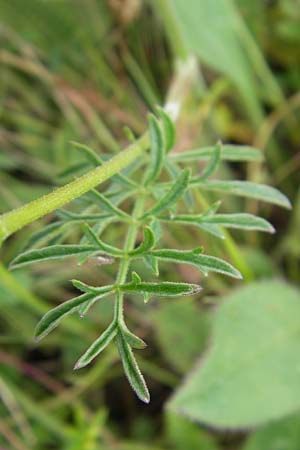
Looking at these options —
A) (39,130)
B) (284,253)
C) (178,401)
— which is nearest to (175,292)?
(178,401)

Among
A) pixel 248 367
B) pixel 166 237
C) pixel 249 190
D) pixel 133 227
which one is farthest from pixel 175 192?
pixel 166 237

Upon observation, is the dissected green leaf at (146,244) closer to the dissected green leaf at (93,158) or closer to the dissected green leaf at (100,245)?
the dissected green leaf at (100,245)

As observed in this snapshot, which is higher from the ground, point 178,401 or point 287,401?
point 178,401

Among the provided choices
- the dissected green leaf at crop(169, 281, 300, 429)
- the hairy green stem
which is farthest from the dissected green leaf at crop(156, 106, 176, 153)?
the dissected green leaf at crop(169, 281, 300, 429)

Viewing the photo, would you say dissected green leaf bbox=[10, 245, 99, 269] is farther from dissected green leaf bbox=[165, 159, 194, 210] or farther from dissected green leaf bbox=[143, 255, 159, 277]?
dissected green leaf bbox=[165, 159, 194, 210]

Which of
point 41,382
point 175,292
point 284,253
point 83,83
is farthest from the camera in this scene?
point 83,83

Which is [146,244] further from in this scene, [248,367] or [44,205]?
[248,367]

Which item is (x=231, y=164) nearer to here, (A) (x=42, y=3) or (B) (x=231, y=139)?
(B) (x=231, y=139)

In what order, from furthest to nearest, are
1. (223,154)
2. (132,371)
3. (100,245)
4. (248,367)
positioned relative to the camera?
(248,367) < (223,154) < (100,245) < (132,371)
